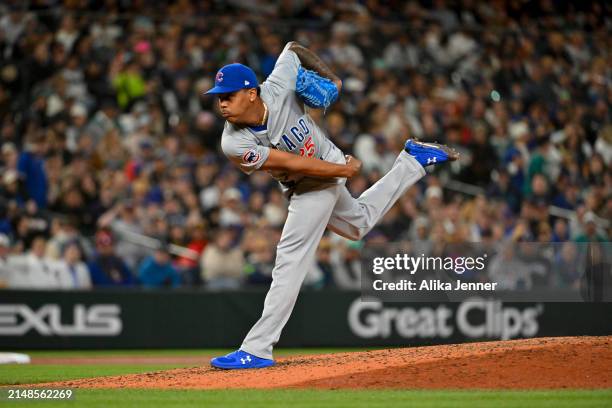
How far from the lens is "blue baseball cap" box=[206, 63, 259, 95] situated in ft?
23.2

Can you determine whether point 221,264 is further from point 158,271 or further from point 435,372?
point 435,372

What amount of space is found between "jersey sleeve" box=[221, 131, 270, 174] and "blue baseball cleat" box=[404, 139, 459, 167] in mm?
1525

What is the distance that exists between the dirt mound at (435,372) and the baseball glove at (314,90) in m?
2.00

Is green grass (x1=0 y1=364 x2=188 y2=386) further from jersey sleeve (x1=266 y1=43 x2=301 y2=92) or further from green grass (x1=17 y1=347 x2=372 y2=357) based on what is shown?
jersey sleeve (x1=266 y1=43 x2=301 y2=92)

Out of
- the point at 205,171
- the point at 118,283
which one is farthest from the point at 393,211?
the point at 118,283

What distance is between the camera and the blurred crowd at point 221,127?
13.2 metres

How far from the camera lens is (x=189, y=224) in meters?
13.5

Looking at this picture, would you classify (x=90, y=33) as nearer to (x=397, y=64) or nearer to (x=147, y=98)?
(x=147, y=98)

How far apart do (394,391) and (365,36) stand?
33.7ft

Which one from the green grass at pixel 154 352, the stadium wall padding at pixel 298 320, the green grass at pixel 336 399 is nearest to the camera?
the green grass at pixel 336 399
